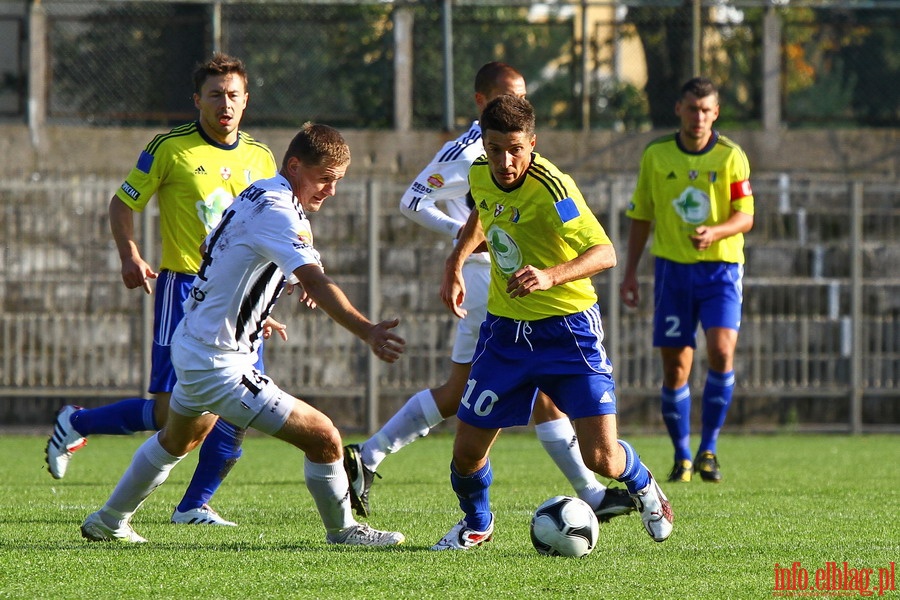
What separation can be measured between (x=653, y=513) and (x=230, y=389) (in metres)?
1.71

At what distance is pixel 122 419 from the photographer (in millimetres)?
6664

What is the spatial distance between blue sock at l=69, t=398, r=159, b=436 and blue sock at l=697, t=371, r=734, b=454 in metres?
3.61

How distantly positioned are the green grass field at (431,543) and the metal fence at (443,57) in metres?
5.76

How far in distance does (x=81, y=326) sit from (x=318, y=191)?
8203 mm

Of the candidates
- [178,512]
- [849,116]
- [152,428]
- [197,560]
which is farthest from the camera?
[849,116]

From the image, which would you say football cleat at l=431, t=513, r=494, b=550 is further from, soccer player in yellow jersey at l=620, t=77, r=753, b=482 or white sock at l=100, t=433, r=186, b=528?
soccer player in yellow jersey at l=620, t=77, r=753, b=482

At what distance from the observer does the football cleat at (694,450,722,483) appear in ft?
26.6

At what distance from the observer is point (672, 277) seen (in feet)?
27.8

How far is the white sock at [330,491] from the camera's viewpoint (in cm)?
513

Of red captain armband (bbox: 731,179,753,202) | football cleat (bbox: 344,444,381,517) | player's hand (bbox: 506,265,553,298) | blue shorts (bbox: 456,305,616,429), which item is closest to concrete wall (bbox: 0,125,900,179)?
red captain armband (bbox: 731,179,753,202)

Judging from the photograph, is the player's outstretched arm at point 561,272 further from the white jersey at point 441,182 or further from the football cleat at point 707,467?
the football cleat at point 707,467

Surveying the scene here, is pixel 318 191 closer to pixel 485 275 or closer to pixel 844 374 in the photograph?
pixel 485 275

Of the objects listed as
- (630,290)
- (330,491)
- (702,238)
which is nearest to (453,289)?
(330,491)

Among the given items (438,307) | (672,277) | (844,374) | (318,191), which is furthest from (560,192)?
(844,374)
